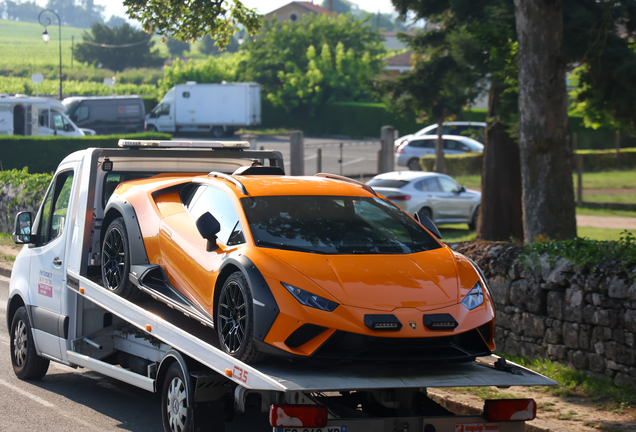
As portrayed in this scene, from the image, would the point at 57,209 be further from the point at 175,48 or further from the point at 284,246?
the point at 175,48

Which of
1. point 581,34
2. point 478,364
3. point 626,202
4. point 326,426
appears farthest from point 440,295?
point 626,202

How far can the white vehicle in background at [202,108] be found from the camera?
4972 cm

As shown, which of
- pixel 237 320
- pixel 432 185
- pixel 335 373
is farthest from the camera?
pixel 432 185

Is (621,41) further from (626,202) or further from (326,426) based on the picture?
(626,202)

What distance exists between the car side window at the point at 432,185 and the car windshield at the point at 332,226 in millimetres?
14108

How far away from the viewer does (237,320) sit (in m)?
5.02

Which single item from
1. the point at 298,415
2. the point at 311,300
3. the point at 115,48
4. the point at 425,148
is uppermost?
the point at 115,48

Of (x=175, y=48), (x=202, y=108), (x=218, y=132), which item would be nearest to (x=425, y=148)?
(x=202, y=108)

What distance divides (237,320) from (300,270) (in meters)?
0.53

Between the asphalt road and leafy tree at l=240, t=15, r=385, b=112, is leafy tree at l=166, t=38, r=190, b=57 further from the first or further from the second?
the asphalt road

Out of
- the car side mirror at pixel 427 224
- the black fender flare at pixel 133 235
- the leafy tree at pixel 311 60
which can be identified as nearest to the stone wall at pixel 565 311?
the car side mirror at pixel 427 224

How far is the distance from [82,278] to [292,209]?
2141 mm

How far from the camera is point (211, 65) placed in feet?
201

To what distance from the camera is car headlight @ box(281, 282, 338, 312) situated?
15.5 ft
